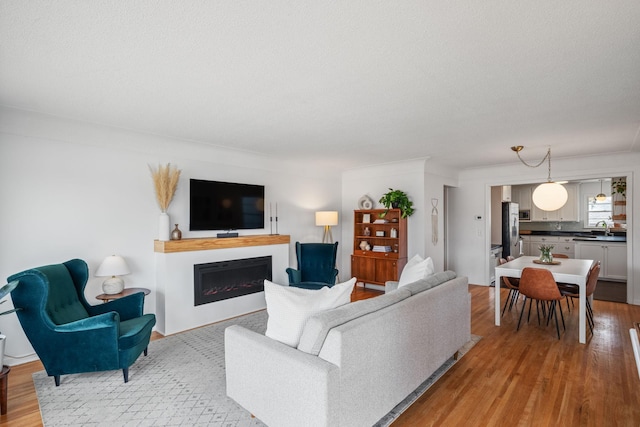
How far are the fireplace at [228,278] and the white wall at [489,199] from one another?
4.03m

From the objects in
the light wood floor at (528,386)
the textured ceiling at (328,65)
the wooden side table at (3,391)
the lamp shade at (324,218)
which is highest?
the textured ceiling at (328,65)

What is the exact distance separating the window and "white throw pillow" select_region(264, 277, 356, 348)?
8.63 meters

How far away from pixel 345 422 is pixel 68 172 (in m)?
3.53

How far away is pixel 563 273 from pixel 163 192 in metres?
4.77

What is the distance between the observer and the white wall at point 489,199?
16.3 ft

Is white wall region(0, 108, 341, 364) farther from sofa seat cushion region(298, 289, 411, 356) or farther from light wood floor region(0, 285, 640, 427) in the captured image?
sofa seat cushion region(298, 289, 411, 356)

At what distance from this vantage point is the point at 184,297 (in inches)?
159

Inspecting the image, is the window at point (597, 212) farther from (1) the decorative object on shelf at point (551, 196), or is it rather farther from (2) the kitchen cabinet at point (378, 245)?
(2) the kitchen cabinet at point (378, 245)

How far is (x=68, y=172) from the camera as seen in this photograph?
11.0 ft

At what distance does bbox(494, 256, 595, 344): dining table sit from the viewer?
3506mm

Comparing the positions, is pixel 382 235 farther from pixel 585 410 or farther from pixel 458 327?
pixel 585 410

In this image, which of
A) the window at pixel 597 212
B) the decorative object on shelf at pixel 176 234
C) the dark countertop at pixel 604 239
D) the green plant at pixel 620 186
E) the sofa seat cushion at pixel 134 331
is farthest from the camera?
the window at pixel 597 212

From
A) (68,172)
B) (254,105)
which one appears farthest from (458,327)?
(68,172)

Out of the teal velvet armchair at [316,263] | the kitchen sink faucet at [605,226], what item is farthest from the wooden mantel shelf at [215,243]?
the kitchen sink faucet at [605,226]
